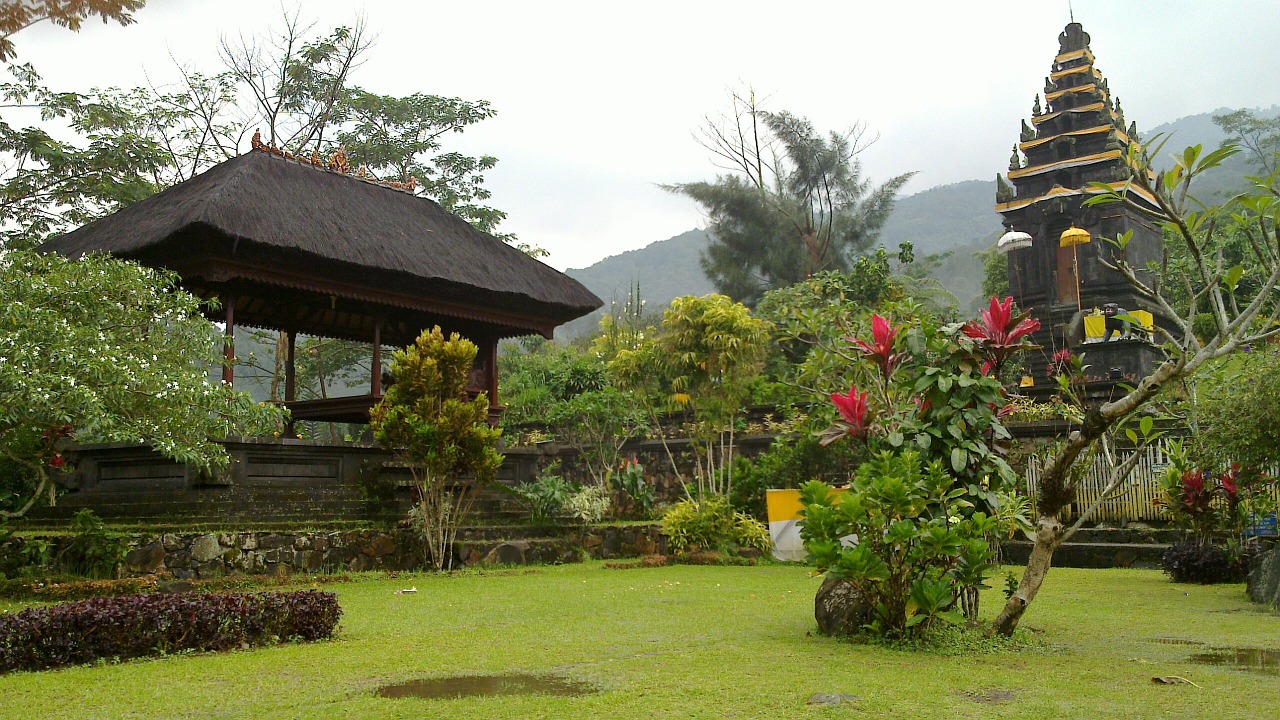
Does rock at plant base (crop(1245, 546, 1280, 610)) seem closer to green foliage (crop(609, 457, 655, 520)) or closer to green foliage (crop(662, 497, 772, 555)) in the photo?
green foliage (crop(662, 497, 772, 555))

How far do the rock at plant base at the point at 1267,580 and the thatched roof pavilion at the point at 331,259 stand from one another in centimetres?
910

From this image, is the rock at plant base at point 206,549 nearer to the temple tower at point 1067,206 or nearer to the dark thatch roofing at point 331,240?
the dark thatch roofing at point 331,240

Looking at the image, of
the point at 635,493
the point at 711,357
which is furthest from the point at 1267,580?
the point at 635,493

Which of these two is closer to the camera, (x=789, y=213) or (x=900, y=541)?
(x=900, y=541)

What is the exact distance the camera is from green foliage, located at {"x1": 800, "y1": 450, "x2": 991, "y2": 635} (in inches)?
203

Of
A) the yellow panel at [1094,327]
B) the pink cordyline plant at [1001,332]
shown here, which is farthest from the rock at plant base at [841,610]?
the yellow panel at [1094,327]

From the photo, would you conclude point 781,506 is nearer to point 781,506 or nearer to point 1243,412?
point 781,506

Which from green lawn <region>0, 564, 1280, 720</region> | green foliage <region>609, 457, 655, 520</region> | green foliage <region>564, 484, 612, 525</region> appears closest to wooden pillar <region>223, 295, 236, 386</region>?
green lawn <region>0, 564, 1280, 720</region>

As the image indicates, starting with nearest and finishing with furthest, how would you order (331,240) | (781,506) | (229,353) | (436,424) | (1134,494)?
(436,424)
(229,353)
(331,240)
(1134,494)
(781,506)

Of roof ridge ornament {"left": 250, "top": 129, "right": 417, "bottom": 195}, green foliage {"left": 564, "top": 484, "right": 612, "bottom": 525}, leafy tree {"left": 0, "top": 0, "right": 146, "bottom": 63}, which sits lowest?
green foliage {"left": 564, "top": 484, "right": 612, "bottom": 525}

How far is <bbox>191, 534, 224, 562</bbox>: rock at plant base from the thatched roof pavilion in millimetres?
2055

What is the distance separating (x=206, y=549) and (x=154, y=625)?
423cm

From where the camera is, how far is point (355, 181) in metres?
14.2

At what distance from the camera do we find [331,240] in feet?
38.2
